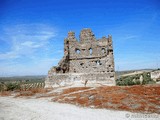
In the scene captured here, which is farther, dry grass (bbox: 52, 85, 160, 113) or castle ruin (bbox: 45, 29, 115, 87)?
castle ruin (bbox: 45, 29, 115, 87)

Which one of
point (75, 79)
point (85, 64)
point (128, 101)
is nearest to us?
point (128, 101)

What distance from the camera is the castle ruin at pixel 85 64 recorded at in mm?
34125

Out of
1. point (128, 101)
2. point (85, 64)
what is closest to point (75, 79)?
point (85, 64)

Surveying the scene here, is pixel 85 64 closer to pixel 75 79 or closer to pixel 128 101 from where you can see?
pixel 75 79

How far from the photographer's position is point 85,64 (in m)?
37.8

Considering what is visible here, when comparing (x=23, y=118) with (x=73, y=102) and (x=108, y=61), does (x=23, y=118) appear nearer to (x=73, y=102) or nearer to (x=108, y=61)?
(x=73, y=102)

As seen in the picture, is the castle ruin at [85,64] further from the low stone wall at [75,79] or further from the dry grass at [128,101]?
the dry grass at [128,101]

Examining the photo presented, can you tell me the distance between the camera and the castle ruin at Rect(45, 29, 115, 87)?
34125 millimetres

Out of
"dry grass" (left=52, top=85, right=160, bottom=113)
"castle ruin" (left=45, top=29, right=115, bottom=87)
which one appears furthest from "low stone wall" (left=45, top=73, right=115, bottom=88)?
"dry grass" (left=52, top=85, right=160, bottom=113)

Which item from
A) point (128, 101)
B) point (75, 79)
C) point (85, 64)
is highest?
point (85, 64)

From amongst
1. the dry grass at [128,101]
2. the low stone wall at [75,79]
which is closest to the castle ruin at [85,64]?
the low stone wall at [75,79]

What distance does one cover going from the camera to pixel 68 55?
3931 cm

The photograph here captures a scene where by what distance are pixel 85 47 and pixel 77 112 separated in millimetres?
24497

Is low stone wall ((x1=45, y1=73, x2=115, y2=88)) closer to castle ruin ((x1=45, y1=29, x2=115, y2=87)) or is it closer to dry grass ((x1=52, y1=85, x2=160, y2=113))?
castle ruin ((x1=45, y1=29, x2=115, y2=87))
